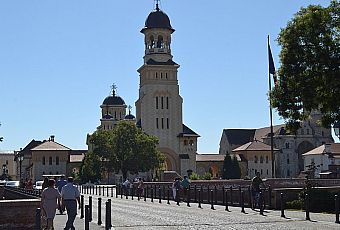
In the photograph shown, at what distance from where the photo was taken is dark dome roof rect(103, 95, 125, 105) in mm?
146500

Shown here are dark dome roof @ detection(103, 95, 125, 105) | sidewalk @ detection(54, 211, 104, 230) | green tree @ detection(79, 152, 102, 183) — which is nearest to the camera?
sidewalk @ detection(54, 211, 104, 230)

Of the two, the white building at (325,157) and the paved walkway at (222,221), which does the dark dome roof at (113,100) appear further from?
the paved walkway at (222,221)

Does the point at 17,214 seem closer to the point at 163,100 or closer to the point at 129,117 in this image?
the point at 163,100

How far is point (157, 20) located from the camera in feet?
352

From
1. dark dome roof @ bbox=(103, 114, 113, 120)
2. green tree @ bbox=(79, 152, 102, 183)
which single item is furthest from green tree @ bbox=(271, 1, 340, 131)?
dark dome roof @ bbox=(103, 114, 113, 120)

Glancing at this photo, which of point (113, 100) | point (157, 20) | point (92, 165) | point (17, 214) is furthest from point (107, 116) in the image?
point (17, 214)

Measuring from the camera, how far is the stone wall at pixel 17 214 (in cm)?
1978

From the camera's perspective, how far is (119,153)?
291 ft

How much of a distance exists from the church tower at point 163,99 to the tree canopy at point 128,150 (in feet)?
52.1

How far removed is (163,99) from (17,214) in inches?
3450

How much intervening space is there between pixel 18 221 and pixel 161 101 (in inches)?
3446

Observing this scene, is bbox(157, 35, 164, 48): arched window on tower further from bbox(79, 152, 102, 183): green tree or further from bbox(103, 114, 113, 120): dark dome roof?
bbox(103, 114, 113, 120): dark dome roof

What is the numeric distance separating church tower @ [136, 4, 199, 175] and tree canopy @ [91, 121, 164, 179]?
15.9m

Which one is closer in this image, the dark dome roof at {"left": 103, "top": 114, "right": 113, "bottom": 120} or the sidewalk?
the sidewalk
